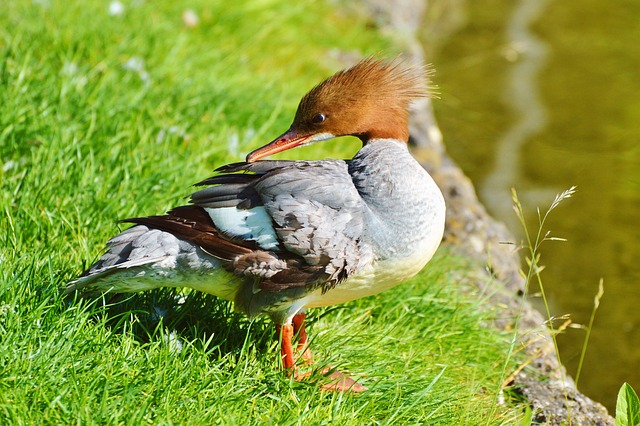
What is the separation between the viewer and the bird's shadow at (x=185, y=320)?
10.2 feet

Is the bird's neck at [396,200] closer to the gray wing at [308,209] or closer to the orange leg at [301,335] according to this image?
the gray wing at [308,209]

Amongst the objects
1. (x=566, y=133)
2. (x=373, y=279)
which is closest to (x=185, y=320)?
(x=373, y=279)

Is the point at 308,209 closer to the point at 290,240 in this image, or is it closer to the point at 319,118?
the point at 290,240

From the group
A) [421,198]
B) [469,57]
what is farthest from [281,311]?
[469,57]

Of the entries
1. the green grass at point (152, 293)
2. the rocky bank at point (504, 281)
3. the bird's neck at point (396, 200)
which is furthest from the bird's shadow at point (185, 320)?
the rocky bank at point (504, 281)

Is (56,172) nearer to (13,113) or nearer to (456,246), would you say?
(13,113)

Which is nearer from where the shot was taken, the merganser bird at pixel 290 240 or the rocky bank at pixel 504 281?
the merganser bird at pixel 290 240

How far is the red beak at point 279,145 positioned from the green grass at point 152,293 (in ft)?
1.96

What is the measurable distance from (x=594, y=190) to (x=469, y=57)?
106 inches

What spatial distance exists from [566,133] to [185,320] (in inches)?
193

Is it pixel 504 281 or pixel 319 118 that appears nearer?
pixel 319 118

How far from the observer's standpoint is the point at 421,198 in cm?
313

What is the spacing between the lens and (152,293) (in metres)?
3.43

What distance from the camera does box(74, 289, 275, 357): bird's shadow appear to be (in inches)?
122
